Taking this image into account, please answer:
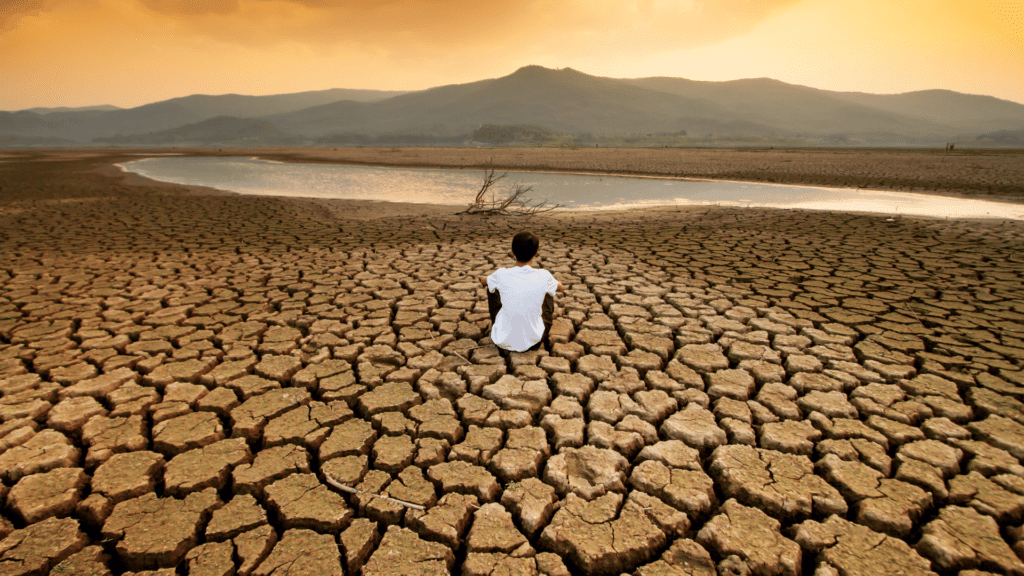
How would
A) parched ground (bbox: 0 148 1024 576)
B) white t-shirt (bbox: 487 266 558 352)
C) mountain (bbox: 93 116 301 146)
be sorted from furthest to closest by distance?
mountain (bbox: 93 116 301 146) → white t-shirt (bbox: 487 266 558 352) → parched ground (bbox: 0 148 1024 576)

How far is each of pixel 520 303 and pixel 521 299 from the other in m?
0.03

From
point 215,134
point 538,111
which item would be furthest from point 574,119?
point 215,134

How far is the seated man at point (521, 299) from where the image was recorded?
2732 millimetres

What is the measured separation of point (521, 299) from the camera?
2740 millimetres

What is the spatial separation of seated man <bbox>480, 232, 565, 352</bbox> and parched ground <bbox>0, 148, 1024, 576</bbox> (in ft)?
0.60

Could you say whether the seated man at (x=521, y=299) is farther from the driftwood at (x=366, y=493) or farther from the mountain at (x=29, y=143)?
the mountain at (x=29, y=143)

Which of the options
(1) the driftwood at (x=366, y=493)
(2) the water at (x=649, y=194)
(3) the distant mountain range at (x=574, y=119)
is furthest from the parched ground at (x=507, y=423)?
(3) the distant mountain range at (x=574, y=119)

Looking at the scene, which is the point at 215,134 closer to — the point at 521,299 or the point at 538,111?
the point at 538,111

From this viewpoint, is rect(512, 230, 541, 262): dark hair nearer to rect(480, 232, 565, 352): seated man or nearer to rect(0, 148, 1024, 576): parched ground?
rect(480, 232, 565, 352): seated man

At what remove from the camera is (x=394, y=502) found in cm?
171

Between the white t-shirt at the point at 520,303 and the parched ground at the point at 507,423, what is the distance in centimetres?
18

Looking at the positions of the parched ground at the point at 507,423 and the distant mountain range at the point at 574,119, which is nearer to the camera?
the parched ground at the point at 507,423

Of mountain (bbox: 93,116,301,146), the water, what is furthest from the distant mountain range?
the water

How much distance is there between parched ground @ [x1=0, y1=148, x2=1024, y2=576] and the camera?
60.4 inches
